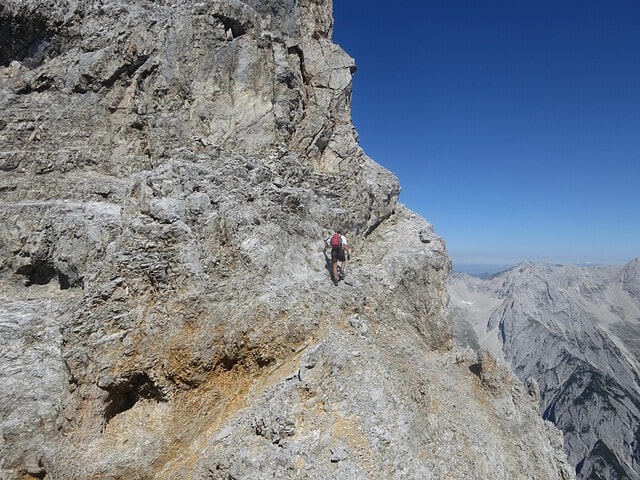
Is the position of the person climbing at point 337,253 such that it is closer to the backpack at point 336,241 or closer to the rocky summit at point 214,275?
the backpack at point 336,241

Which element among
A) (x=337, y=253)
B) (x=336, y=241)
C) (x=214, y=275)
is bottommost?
(x=214, y=275)

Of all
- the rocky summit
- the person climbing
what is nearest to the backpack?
the person climbing

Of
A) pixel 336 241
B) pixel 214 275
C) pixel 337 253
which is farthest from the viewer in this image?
pixel 337 253

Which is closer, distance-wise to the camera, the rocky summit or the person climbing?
the rocky summit

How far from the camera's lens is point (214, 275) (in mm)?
19391

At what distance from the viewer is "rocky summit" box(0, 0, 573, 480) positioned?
657 inches

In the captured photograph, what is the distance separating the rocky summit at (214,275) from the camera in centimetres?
1669

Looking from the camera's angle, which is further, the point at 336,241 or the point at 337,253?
the point at 337,253

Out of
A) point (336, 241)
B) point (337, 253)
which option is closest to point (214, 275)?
point (336, 241)

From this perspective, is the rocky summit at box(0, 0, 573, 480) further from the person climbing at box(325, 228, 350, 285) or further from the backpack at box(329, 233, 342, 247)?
the backpack at box(329, 233, 342, 247)

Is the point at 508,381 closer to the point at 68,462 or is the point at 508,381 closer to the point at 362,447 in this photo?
the point at 362,447

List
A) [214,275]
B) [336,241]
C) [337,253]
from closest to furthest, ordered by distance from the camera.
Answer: [214,275]
[336,241]
[337,253]

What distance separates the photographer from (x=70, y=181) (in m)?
26.2

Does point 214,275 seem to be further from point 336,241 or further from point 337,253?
point 337,253
